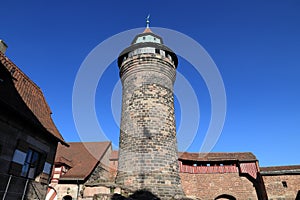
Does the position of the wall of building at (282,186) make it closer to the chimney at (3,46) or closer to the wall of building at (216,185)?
the wall of building at (216,185)

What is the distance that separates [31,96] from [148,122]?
5.10 m

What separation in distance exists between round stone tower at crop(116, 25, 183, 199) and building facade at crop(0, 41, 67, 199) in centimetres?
328

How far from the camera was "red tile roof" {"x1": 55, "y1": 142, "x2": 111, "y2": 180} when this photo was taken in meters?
12.4

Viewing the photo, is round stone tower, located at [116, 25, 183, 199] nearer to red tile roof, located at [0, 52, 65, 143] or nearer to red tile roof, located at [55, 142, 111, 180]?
red tile roof, located at [0, 52, 65, 143]

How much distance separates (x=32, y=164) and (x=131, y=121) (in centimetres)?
469

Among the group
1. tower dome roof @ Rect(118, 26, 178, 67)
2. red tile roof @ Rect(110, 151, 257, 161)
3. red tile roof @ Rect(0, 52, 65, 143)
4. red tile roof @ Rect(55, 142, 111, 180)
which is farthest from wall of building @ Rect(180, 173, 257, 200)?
red tile roof @ Rect(0, 52, 65, 143)

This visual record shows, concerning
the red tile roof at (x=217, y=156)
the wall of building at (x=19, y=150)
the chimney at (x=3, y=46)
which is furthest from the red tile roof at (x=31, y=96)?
the red tile roof at (x=217, y=156)

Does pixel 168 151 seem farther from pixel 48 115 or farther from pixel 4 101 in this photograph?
pixel 4 101

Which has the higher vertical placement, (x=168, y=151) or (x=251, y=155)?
(x=251, y=155)

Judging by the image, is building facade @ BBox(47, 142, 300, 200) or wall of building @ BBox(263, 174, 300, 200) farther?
Answer: wall of building @ BBox(263, 174, 300, 200)

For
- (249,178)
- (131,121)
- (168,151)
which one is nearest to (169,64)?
(131,121)

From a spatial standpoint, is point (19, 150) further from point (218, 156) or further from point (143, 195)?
point (218, 156)

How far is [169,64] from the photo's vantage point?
12117 millimetres

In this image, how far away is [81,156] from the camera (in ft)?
48.3
